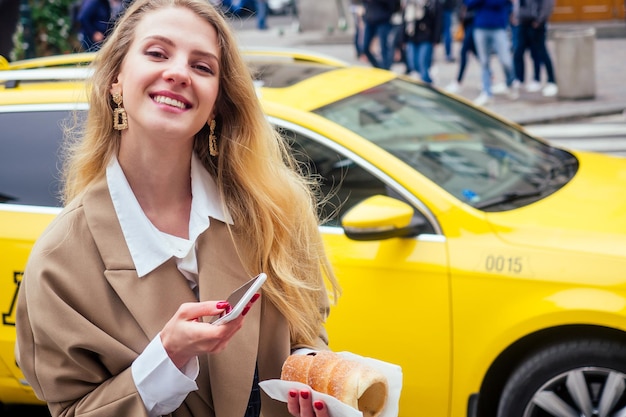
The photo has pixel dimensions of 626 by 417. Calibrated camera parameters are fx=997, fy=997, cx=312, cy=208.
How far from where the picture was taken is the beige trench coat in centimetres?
206

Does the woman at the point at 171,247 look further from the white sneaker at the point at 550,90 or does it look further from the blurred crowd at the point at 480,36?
the white sneaker at the point at 550,90

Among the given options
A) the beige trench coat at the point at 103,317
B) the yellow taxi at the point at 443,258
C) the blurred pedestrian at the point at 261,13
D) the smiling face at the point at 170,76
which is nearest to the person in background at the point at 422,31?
the yellow taxi at the point at 443,258

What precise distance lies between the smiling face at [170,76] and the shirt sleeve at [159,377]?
0.49 meters

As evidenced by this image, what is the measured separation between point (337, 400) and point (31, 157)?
2.96 m

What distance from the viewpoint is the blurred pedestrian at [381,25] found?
14.1 meters

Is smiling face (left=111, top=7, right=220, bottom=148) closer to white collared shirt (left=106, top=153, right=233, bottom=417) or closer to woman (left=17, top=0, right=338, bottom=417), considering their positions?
woman (left=17, top=0, right=338, bottom=417)

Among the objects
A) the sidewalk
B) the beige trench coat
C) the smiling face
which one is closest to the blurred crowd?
the sidewalk

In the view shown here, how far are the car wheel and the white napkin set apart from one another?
6.03ft

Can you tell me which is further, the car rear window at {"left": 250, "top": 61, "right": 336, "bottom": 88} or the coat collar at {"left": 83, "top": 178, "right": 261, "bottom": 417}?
the car rear window at {"left": 250, "top": 61, "right": 336, "bottom": 88}

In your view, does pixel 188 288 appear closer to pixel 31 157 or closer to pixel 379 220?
pixel 379 220

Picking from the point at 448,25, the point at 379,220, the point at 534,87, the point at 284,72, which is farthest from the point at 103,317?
the point at 448,25

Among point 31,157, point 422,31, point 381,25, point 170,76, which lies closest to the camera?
point 170,76

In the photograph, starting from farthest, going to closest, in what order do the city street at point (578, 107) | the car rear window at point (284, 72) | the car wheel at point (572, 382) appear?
the city street at point (578, 107), the car rear window at point (284, 72), the car wheel at point (572, 382)

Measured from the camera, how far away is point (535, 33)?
44.3 feet
